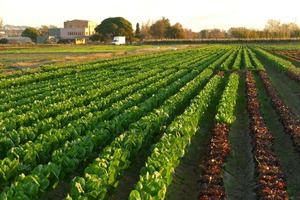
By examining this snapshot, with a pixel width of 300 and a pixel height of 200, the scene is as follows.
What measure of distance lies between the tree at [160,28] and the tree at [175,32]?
1481 millimetres

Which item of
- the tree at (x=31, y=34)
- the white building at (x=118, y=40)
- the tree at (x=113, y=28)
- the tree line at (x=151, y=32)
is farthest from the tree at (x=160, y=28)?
the tree at (x=31, y=34)

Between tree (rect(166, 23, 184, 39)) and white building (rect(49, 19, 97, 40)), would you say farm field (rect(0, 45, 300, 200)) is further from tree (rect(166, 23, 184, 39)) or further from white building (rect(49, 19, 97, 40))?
white building (rect(49, 19, 97, 40))

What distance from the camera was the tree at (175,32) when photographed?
501 ft

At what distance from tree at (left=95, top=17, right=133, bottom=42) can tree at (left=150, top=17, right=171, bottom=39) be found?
21141mm

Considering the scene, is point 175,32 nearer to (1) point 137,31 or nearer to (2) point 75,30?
(1) point 137,31

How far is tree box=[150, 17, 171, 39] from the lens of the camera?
514 feet

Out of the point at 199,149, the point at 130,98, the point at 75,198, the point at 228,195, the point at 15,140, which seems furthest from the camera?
the point at 130,98

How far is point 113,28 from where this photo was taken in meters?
134

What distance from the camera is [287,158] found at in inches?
484

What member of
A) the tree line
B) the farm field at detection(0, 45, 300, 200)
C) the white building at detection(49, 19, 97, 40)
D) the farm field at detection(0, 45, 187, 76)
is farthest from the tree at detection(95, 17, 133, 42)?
the farm field at detection(0, 45, 300, 200)

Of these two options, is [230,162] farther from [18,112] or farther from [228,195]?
[18,112]

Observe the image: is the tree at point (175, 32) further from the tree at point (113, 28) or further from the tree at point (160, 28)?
the tree at point (113, 28)

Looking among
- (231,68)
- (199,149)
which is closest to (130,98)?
(199,149)

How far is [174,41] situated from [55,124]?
115686mm
